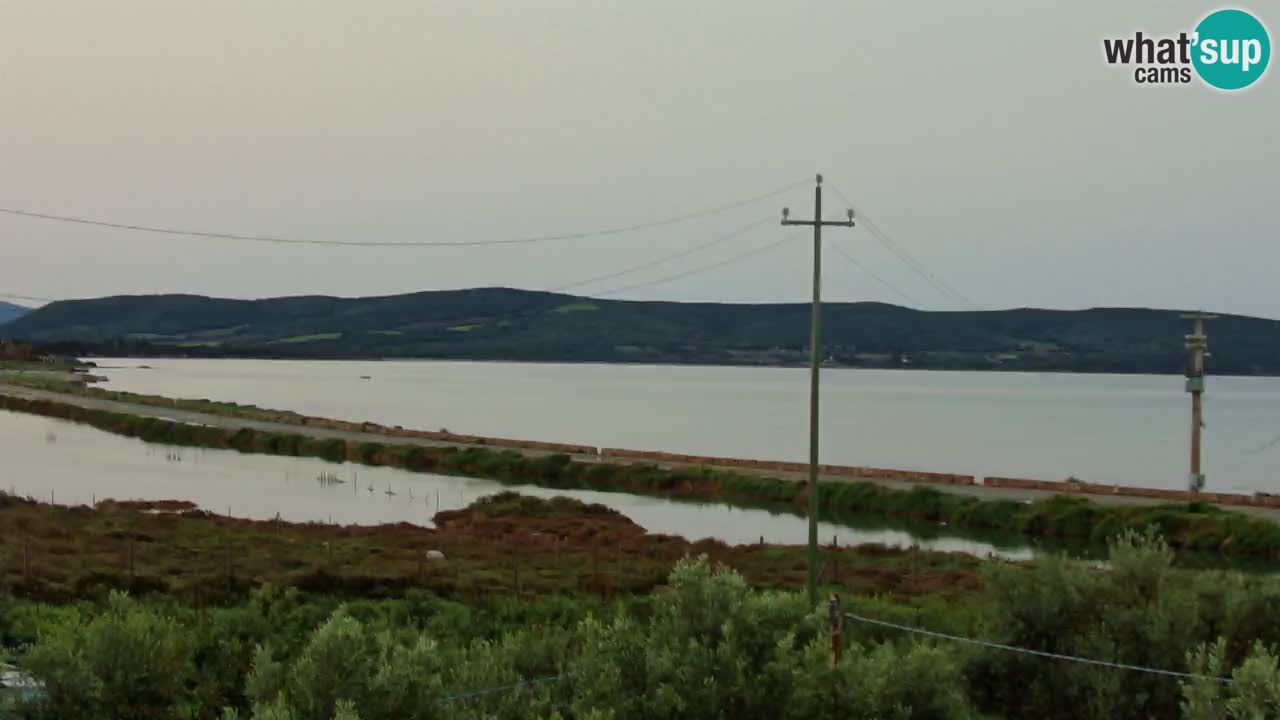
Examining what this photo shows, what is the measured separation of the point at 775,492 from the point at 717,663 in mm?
50350

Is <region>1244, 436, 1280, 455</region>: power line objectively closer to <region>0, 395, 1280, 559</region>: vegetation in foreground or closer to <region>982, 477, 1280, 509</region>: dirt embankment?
<region>982, 477, 1280, 509</region>: dirt embankment

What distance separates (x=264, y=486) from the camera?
64750 millimetres

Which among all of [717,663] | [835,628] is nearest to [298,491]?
[835,628]

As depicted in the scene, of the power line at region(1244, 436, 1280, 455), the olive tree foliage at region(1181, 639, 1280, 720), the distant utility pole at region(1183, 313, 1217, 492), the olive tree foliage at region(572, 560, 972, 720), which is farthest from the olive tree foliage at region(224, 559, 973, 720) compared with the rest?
the power line at region(1244, 436, 1280, 455)

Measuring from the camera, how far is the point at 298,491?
2463 inches

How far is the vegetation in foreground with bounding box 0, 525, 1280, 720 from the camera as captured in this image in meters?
10.6

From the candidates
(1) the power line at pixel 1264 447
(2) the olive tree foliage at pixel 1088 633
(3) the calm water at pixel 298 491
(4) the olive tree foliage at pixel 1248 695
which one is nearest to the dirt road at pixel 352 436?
(3) the calm water at pixel 298 491

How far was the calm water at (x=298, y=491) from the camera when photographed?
5234 centimetres

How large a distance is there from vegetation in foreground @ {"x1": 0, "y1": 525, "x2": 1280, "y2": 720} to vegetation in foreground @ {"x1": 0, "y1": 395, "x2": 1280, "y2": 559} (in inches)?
841

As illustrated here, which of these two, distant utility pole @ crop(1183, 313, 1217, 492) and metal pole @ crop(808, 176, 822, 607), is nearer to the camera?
metal pole @ crop(808, 176, 822, 607)

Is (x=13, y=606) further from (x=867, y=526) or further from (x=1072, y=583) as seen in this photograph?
(x=867, y=526)

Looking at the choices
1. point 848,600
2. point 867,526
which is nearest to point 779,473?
point 867,526

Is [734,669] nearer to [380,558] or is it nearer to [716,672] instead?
[716,672]

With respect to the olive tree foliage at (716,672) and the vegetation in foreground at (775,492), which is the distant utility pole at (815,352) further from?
the vegetation in foreground at (775,492)
